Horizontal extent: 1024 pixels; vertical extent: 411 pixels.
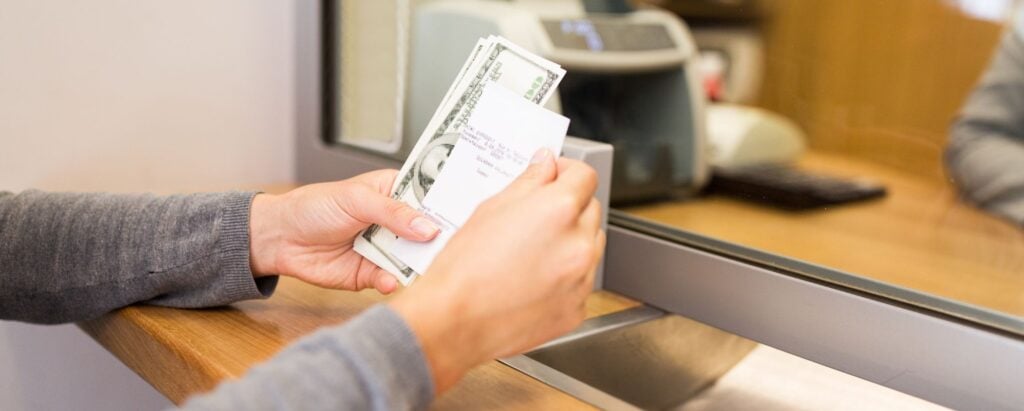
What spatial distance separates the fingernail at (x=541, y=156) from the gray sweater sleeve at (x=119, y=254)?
0.26 metres

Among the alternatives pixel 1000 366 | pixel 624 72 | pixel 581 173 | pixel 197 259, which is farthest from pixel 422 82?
pixel 1000 366

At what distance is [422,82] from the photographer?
1048 mm

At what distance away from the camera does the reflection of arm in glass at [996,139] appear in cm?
111

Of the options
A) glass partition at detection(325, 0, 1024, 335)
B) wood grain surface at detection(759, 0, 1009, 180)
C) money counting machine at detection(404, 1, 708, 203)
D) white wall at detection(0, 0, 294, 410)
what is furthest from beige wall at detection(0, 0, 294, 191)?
wood grain surface at detection(759, 0, 1009, 180)

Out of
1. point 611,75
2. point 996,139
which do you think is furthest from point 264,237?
point 996,139

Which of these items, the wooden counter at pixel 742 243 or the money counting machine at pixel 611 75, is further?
the money counting machine at pixel 611 75

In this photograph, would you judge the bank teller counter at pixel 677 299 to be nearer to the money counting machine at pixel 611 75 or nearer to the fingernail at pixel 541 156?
the money counting machine at pixel 611 75

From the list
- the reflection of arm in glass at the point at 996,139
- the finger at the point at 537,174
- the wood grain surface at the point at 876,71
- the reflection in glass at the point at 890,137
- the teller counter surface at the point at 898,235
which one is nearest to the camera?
the finger at the point at 537,174

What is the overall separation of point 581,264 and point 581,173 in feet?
0.20

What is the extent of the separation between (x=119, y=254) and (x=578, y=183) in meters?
Result: 0.39

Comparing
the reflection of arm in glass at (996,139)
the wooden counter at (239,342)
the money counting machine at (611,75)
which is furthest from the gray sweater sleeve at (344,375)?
the reflection of arm in glass at (996,139)

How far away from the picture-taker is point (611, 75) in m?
1.06

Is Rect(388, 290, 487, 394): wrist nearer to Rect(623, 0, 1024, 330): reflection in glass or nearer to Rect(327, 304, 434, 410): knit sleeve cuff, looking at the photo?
Rect(327, 304, 434, 410): knit sleeve cuff

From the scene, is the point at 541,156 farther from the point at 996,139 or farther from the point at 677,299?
the point at 996,139
